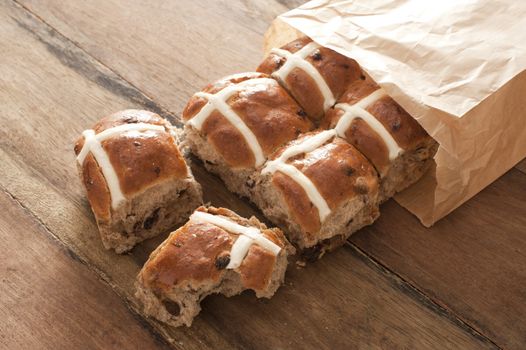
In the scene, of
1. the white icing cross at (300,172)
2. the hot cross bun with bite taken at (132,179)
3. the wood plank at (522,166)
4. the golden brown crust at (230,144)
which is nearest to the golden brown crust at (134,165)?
the hot cross bun with bite taken at (132,179)

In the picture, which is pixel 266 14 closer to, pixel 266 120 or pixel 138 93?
pixel 138 93

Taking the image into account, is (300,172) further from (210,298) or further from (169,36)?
(169,36)

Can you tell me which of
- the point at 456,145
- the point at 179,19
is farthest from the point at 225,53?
the point at 456,145

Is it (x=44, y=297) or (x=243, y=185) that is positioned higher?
(x=243, y=185)

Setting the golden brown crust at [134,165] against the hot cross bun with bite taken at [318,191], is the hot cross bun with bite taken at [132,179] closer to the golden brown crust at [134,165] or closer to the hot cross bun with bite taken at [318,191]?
the golden brown crust at [134,165]

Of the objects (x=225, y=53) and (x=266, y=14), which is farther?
(x=266, y=14)

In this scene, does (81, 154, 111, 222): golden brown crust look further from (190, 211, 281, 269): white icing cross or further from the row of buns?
(190, 211, 281, 269): white icing cross
